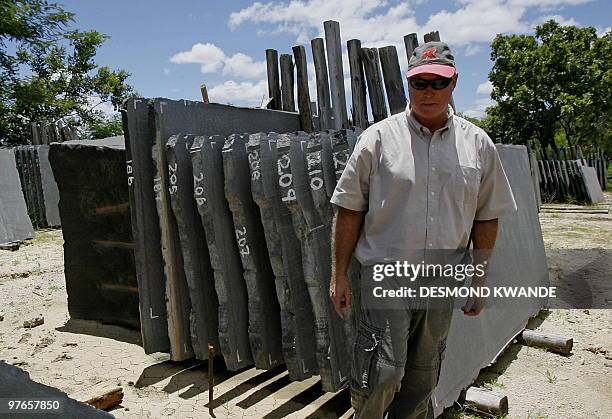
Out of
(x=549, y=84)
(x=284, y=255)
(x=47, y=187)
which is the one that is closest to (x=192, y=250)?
(x=284, y=255)

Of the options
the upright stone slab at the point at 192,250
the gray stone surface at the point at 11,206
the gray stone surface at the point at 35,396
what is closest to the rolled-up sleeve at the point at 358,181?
the gray stone surface at the point at 35,396

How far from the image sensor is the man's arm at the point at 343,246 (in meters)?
2.28

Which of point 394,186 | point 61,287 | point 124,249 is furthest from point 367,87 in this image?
point 61,287

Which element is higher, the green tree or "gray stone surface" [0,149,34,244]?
the green tree

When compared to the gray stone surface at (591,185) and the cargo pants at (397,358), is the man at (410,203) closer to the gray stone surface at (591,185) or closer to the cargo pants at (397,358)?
the cargo pants at (397,358)

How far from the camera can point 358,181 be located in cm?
222

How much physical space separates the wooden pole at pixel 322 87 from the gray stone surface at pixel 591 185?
12.2 m

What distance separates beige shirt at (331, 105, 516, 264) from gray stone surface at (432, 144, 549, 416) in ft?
3.75

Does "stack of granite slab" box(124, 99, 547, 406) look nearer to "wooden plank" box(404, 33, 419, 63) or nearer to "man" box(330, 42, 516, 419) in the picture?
"man" box(330, 42, 516, 419)

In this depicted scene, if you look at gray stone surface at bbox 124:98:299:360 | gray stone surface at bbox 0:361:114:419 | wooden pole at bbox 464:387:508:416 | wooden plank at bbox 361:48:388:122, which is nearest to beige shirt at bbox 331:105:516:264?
gray stone surface at bbox 0:361:114:419

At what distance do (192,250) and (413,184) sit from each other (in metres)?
1.94

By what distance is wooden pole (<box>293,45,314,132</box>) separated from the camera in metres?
5.35

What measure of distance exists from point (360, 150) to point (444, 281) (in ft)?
2.20

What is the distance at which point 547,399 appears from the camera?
3.32 metres
